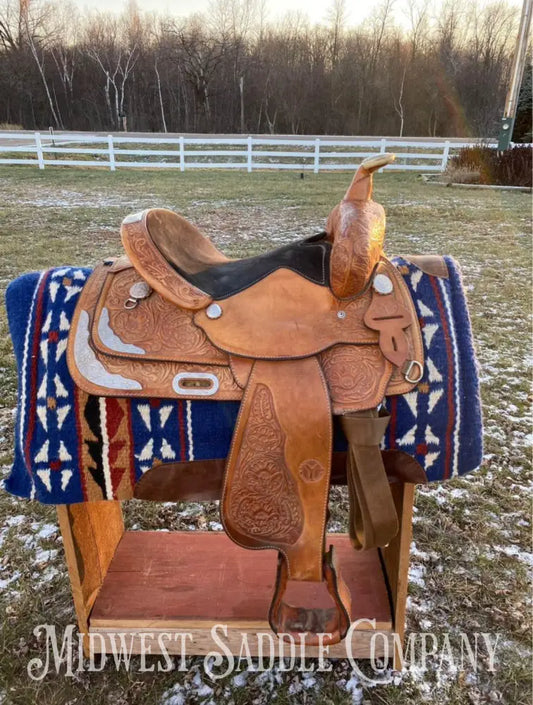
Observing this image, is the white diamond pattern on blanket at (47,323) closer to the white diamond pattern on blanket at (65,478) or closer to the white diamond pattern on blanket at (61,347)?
the white diamond pattern on blanket at (61,347)

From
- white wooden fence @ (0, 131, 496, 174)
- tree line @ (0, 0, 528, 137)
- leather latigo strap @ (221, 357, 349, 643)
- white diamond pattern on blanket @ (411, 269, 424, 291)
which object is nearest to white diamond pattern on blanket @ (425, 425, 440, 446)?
leather latigo strap @ (221, 357, 349, 643)

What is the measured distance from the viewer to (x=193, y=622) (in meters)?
1.40

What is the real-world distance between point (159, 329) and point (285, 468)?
17.8 inches

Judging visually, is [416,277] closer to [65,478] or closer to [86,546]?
[65,478]

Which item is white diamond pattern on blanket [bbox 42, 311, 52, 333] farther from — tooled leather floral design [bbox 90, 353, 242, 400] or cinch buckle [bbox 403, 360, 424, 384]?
cinch buckle [bbox 403, 360, 424, 384]

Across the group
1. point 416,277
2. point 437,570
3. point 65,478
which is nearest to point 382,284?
point 416,277

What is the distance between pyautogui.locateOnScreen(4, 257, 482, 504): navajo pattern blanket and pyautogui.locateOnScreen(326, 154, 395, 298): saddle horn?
0.22m

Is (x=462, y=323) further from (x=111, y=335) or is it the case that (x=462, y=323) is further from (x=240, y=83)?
(x=240, y=83)

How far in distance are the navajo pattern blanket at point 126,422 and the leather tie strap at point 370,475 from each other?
96 mm

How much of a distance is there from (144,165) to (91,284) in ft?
37.0

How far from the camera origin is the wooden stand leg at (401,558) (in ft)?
4.23

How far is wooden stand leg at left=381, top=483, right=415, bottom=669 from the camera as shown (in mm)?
1290

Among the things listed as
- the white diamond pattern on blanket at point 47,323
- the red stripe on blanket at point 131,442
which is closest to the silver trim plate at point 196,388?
the red stripe on blanket at point 131,442

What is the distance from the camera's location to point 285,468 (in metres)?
1.06
